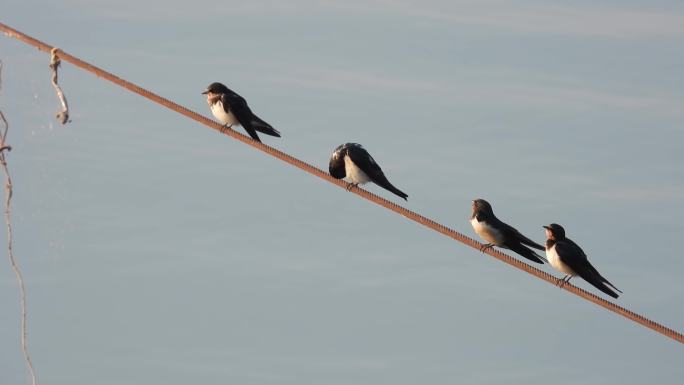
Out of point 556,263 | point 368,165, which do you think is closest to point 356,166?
point 368,165

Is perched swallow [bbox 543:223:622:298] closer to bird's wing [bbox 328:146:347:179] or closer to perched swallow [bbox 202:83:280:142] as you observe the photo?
bird's wing [bbox 328:146:347:179]

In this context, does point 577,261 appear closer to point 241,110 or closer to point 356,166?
point 356,166

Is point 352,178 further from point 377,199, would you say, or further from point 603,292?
point 377,199

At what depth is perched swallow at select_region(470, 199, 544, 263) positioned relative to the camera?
83.1ft

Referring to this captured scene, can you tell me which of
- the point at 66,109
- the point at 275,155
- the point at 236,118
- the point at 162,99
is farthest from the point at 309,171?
the point at 236,118

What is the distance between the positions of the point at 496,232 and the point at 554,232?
42.7 inches

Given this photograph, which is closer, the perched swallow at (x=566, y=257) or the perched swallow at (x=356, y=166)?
the perched swallow at (x=566, y=257)

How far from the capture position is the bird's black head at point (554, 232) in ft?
82.4

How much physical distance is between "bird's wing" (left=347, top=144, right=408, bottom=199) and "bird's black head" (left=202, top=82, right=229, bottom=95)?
134 inches

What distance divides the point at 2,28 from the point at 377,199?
5291 mm

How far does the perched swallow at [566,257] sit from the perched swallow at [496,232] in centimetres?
27

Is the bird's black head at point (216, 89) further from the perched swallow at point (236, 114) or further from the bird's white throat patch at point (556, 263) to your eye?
the bird's white throat patch at point (556, 263)

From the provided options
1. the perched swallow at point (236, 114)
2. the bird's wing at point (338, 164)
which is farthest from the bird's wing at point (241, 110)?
the bird's wing at point (338, 164)

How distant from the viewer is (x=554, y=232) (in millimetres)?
25109
